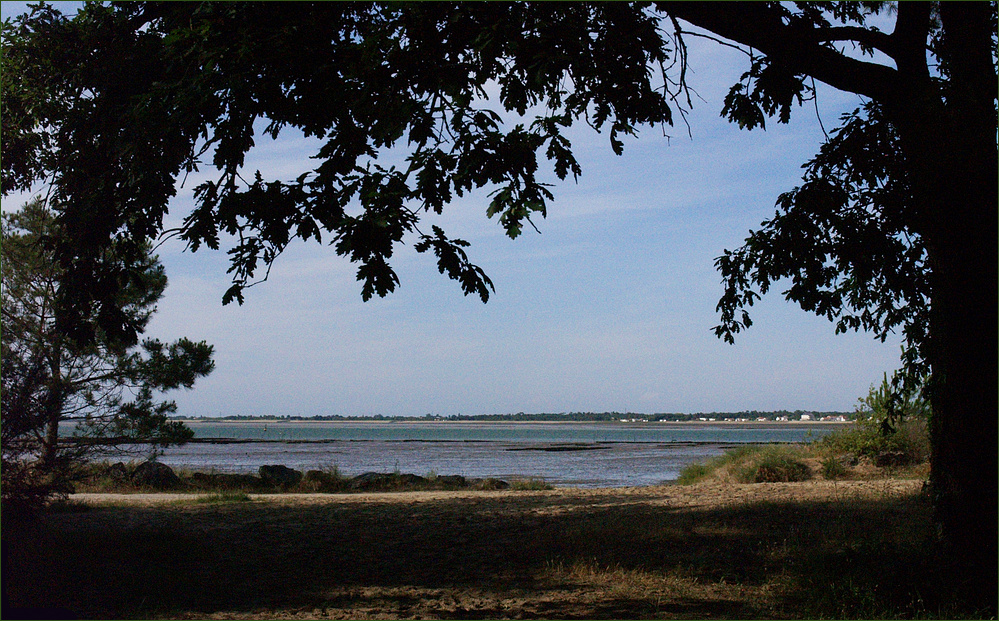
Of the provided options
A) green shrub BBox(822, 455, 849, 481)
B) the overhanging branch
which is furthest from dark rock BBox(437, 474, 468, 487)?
the overhanging branch

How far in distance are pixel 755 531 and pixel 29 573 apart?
8.35 meters

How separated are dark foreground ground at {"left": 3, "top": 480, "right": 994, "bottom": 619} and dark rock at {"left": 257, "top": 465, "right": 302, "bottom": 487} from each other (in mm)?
7381

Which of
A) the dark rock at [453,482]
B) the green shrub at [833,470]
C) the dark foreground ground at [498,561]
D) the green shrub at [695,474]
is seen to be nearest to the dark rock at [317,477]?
the dark rock at [453,482]

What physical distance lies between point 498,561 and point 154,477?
1317cm

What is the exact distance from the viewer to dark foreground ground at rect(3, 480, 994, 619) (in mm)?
6914

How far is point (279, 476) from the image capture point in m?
20.8

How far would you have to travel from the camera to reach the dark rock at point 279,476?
20.0m

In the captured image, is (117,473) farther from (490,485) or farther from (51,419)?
(51,419)

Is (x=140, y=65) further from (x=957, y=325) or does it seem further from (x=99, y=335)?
(x=957, y=325)

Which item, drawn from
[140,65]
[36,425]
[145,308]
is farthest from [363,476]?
[140,65]

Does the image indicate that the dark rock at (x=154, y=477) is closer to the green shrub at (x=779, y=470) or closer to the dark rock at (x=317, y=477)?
the dark rock at (x=317, y=477)

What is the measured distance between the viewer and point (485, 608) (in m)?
6.94

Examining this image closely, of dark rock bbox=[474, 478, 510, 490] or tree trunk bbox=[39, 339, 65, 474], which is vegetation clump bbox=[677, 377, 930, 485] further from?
tree trunk bbox=[39, 339, 65, 474]

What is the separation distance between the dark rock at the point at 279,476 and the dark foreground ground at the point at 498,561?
291 inches
